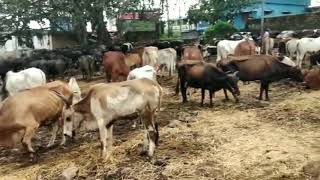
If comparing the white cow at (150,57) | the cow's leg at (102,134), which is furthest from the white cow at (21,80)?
the cow's leg at (102,134)

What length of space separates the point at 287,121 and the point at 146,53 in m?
10.1

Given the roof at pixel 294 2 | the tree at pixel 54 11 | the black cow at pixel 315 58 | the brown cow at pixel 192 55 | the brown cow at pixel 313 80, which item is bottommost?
the brown cow at pixel 313 80

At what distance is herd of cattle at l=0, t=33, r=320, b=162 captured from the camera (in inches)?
354

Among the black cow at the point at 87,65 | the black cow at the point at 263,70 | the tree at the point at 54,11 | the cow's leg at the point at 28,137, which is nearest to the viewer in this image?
the cow's leg at the point at 28,137

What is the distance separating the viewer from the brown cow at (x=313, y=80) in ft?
48.0

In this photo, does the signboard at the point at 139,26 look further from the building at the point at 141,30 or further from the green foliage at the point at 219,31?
the green foliage at the point at 219,31

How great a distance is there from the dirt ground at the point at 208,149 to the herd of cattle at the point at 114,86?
1.34 ft

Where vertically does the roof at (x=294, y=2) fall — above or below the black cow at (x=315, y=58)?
above

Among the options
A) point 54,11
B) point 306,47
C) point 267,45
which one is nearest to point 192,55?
point 306,47

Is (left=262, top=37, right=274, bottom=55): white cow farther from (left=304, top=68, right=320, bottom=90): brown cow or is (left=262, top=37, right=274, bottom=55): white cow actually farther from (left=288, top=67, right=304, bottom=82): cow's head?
(left=288, top=67, right=304, bottom=82): cow's head

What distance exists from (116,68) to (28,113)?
7.27 metres

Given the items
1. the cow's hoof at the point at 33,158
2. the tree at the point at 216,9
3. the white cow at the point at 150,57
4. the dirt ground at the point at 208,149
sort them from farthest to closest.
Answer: the tree at the point at 216,9, the white cow at the point at 150,57, the cow's hoof at the point at 33,158, the dirt ground at the point at 208,149

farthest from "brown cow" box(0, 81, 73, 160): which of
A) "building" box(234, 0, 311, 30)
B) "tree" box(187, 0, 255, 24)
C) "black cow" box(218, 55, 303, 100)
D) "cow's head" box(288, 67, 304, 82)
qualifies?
"building" box(234, 0, 311, 30)

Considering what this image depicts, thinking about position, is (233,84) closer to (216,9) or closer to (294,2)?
(216,9)
